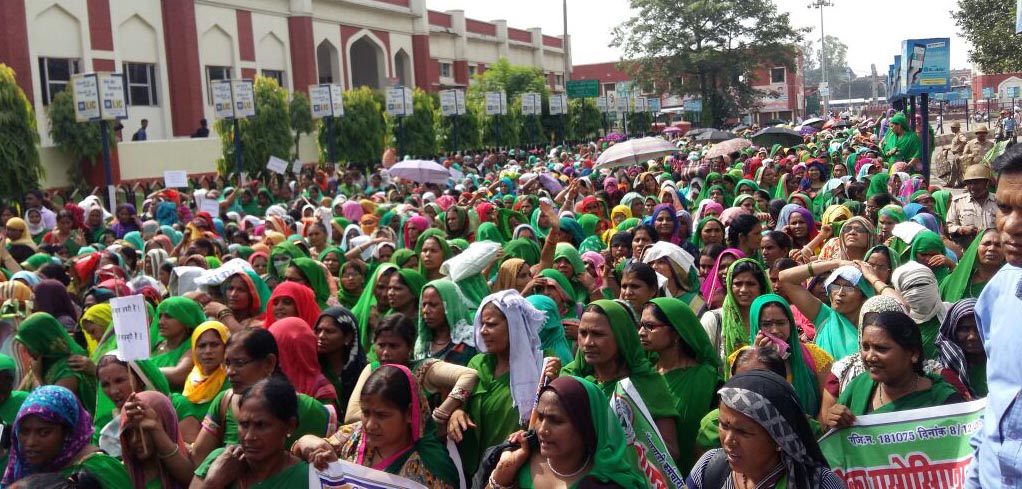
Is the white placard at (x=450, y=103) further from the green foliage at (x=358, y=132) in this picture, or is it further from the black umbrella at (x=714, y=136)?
the black umbrella at (x=714, y=136)

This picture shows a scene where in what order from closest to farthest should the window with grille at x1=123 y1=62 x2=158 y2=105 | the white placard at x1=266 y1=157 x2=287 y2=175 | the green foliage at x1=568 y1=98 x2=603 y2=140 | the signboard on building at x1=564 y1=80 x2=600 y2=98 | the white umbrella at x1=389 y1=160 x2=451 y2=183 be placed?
1. the white placard at x1=266 y1=157 x2=287 y2=175
2. the white umbrella at x1=389 y1=160 x2=451 y2=183
3. the window with grille at x1=123 y1=62 x2=158 y2=105
4. the green foliage at x1=568 y1=98 x2=603 y2=140
5. the signboard on building at x1=564 y1=80 x2=600 y2=98

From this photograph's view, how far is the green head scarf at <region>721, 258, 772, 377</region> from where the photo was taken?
5.10 m

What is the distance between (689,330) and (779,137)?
18.3 m

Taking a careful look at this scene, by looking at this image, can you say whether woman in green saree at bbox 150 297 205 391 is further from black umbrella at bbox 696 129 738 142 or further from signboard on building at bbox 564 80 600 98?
signboard on building at bbox 564 80 600 98

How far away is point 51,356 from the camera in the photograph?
16.7ft

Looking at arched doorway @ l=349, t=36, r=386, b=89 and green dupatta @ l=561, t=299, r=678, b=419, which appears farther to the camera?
arched doorway @ l=349, t=36, r=386, b=89

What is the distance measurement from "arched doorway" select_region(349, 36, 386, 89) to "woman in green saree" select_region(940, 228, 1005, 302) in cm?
3551

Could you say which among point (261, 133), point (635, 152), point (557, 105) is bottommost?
point (635, 152)

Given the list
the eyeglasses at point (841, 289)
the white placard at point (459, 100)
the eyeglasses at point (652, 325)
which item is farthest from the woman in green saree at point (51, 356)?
the white placard at point (459, 100)

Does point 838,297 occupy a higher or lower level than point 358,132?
lower

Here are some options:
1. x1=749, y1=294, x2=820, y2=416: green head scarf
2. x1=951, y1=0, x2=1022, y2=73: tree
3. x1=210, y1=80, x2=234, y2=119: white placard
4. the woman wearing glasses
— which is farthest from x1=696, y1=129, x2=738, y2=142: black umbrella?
x1=749, y1=294, x2=820, y2=416: green head scarf

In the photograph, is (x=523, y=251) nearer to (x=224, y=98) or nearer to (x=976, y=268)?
(x=976, y=268)

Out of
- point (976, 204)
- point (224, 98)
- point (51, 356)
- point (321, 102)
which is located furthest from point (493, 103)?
point (51, 356)

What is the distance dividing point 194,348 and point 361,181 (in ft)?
50.5
